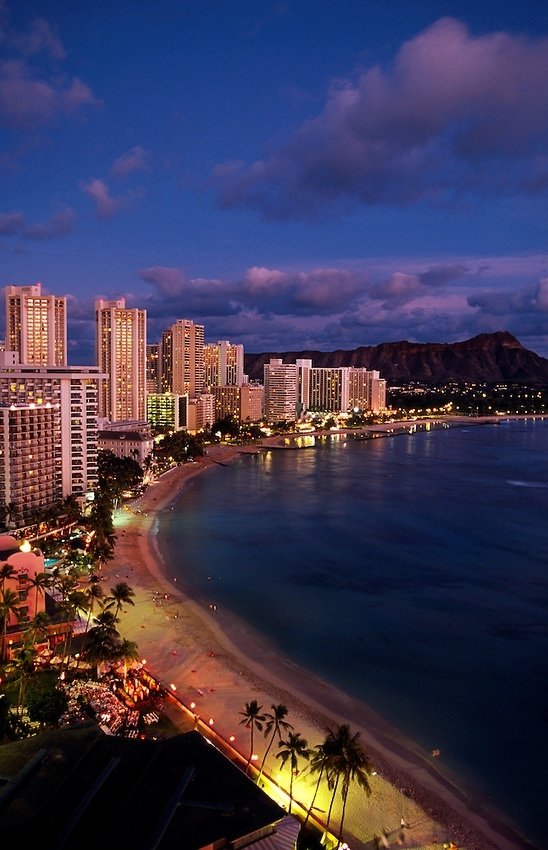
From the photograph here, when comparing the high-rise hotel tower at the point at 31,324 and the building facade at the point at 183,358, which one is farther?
the building facade at the point at 183,358

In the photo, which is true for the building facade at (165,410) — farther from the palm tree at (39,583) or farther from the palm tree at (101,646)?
the palm tree at (101,646)

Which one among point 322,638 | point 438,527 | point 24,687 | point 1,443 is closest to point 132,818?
point 24,687

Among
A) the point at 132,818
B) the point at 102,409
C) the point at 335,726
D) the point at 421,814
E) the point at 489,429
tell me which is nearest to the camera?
the point at 132,818

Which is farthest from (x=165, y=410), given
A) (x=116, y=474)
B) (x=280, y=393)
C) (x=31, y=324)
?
(x=116, y=474)

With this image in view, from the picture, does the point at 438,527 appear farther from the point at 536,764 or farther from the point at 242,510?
the point at 536,764

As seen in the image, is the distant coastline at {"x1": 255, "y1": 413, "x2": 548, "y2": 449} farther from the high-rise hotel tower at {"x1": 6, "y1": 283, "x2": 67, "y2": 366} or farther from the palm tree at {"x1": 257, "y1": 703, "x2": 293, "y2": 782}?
the palm tree at {"x1": 257, "y1": 703, "x2": 293, "y2": 782}

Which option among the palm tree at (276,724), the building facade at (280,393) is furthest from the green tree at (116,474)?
the building facade at (280,393)
